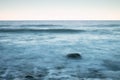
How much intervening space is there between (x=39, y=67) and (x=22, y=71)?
101cm

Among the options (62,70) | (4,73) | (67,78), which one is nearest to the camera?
(67,78)

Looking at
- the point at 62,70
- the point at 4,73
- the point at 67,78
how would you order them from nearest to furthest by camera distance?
1. the point at 67,78
2. the point at 4,73
3. the point at 62,70

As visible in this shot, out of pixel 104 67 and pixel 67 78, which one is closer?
pixel 67 78

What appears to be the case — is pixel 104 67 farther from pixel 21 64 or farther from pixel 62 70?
pixel 21 64

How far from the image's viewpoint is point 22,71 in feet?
26.6

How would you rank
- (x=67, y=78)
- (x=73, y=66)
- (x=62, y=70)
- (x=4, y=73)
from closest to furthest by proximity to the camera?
1. (x=67, y=78)
2. (x=4, y=73)
3. (x=62, y=70)
4. (x=73, y=66)

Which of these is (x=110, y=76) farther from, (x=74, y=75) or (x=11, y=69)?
(x=11, y=69)

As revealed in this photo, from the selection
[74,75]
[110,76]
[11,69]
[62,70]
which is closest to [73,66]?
[62,70]

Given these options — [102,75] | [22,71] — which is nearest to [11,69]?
[22,71]

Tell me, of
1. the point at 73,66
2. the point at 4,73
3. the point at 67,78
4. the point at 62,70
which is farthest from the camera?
the point at 73,66

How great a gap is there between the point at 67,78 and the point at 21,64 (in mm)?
3143

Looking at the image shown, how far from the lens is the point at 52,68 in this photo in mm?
8789

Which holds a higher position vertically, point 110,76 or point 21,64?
point 110,76

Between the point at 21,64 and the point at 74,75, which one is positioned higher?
the point at 74,75
